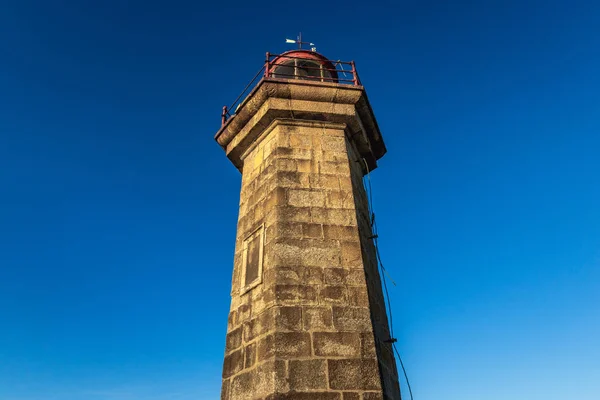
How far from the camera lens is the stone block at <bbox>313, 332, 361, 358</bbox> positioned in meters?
4.65

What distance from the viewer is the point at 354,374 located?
179 inches

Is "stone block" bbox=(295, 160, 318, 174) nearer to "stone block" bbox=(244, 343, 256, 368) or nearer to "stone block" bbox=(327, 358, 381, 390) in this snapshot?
"stone block" bbox=(244, 343, 256, 368)

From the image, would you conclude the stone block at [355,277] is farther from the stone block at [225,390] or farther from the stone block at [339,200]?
the stone block at [225,390]

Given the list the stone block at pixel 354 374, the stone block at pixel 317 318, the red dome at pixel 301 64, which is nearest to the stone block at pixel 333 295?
the stone block at pixel 317 318

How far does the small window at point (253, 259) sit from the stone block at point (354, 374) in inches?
58.2

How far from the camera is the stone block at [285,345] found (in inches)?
180

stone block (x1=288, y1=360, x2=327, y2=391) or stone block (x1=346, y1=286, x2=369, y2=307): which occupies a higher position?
stone block (x1=346, y1=286, x2=369, y2=307)

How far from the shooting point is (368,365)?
15.3ft

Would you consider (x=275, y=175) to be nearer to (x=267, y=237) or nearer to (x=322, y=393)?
(x=267, y=237)

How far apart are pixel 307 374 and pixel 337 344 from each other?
50 centimetres

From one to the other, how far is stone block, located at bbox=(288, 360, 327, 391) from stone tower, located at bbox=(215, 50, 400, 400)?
0.04 feet

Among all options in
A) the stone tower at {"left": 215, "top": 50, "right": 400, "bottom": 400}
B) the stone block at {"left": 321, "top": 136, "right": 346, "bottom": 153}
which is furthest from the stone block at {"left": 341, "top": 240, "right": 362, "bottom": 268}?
the stone block at {"left": 321, "top": 136, "right": 346, "bottom": 153}

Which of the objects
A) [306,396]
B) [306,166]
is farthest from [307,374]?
[306,166]

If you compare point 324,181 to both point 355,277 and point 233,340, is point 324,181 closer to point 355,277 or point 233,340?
point 355,277
